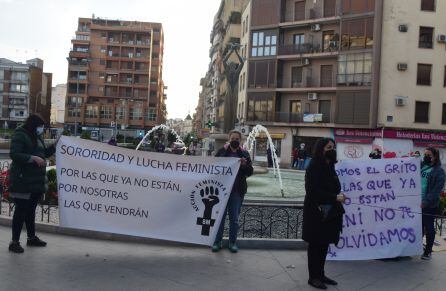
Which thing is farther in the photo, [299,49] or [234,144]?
[299,49]

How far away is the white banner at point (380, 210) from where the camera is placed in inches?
267

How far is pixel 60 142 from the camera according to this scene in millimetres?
6770

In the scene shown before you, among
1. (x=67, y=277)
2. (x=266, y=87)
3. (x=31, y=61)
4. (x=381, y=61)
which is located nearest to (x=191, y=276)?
(x=67, y=277)

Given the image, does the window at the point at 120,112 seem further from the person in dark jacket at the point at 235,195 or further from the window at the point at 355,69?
the person in dark jacket at the point at 235,195

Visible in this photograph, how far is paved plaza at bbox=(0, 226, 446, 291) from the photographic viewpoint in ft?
17.6

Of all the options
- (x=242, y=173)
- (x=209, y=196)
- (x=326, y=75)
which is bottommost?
(x=209, y=196)

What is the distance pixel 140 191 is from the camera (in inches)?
264

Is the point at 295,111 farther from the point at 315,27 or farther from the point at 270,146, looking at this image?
the point at 270,146

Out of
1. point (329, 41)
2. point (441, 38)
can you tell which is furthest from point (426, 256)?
point (329, 41)

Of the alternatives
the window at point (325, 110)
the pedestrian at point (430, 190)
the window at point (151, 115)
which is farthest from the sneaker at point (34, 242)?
the window at point (151, 115)

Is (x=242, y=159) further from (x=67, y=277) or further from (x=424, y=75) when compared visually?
(x=424, y=75)

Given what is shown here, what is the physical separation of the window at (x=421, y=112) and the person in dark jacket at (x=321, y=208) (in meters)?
37.6

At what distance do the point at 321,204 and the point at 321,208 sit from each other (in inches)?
1.9

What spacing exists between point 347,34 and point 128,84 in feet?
199
